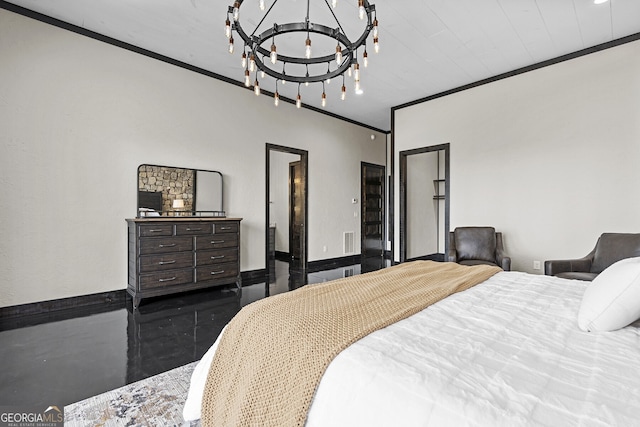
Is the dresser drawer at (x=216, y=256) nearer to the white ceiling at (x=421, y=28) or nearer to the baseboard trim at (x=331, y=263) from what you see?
the baseboard trim at (x=331, y=263)

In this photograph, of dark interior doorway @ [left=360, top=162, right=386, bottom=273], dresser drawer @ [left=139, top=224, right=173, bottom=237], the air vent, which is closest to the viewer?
dresser drawer @ [left=139, top=224, right=173, bottom=237]

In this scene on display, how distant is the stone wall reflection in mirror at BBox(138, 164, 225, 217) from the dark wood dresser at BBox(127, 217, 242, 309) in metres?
0.40

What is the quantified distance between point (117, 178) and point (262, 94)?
2.53 metres

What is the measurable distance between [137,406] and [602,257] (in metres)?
4.36

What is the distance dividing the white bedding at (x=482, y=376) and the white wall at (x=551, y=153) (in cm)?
327

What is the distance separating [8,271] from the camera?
10.1 feet

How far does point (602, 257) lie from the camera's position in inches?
129

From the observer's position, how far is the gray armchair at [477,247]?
4.11m

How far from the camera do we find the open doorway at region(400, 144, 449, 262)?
18.7ft

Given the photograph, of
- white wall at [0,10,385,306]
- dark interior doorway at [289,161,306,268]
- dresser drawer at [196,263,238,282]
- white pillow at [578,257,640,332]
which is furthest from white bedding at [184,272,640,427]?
dark interior doorway at [289,161,306,268]

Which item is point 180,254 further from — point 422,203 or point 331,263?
point 422,203

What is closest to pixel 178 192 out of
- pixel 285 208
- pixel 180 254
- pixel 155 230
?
pixel 155 230

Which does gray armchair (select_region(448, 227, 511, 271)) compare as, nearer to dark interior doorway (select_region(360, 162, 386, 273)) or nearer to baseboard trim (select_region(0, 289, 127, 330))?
dark interior doorway (select_region(360, 162, 386, 273))

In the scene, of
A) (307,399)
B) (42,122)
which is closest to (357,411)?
(307,399)
